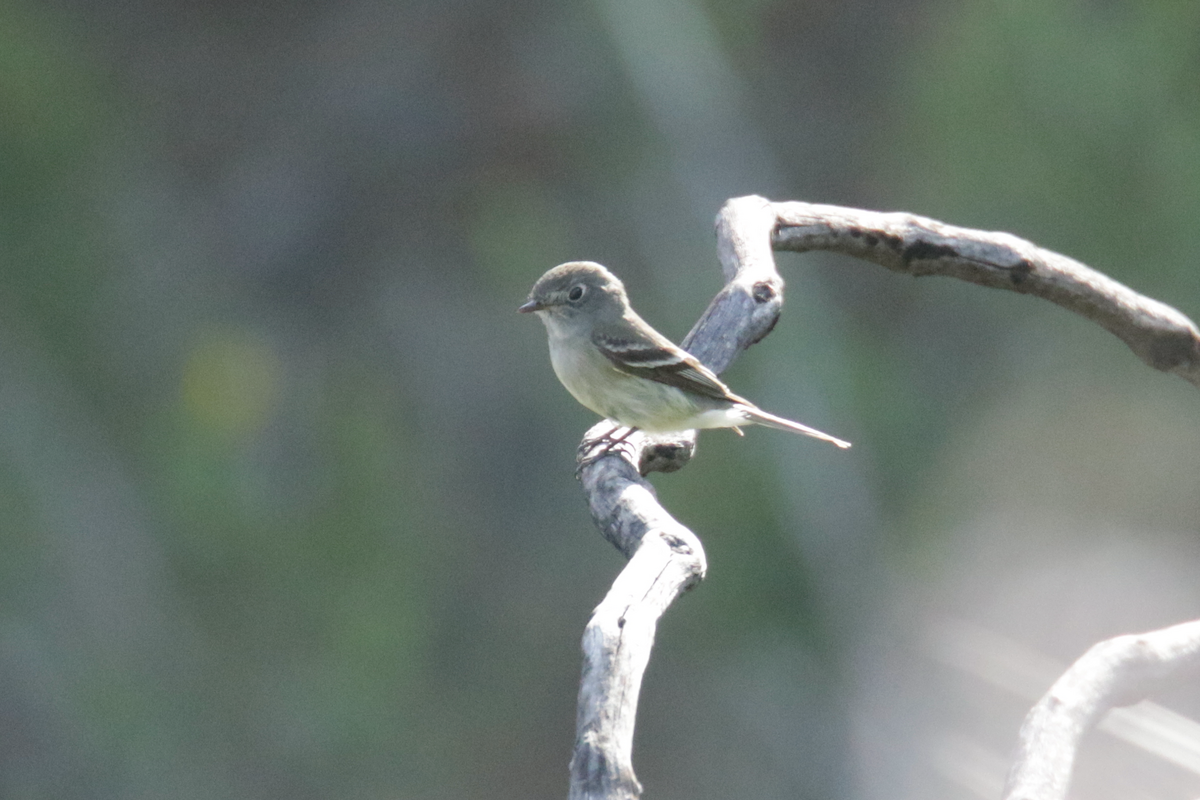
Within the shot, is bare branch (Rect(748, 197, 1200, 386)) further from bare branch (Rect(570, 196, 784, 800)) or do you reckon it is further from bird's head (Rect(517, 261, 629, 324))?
bird's head (Rect(517, 261, 629, 324))

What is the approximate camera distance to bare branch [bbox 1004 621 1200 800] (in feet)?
5.32

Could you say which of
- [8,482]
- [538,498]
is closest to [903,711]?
[538,498]

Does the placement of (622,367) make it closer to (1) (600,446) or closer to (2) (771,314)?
(1) (600,446)

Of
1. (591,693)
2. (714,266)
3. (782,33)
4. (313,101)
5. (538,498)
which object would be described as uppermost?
(782,33)

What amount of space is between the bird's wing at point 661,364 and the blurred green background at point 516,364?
6.71 feet

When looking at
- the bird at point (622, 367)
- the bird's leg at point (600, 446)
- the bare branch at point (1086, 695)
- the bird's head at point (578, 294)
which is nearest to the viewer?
the bare branch at point (1086, 695)

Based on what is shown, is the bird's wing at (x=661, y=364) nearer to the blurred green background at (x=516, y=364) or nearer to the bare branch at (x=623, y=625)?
the bare branch at (x=623, y=625)

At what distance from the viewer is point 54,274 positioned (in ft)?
17.2

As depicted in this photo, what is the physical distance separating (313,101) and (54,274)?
6.03ft

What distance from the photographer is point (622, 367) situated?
9.27 feet

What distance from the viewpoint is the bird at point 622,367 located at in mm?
2613

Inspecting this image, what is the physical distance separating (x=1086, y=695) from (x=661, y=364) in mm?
1191

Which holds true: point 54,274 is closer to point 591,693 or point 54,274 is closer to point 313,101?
point 313,101

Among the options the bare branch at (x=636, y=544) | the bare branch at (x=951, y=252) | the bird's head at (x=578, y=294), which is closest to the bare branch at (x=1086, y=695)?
the bare branch at (x=636, y=544)
